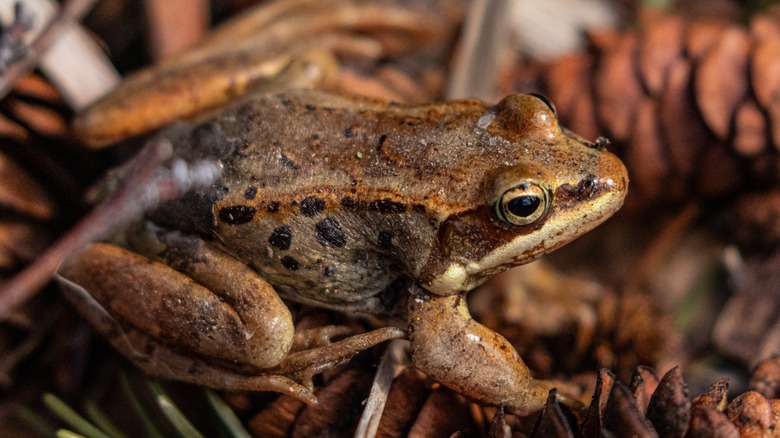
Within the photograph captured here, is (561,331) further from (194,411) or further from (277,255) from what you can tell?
(194,411)

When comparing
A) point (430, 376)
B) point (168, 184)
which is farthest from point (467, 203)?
point (168, 184)

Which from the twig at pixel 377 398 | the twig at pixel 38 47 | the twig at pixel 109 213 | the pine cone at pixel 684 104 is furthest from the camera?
the pine cone at pixel 684 104

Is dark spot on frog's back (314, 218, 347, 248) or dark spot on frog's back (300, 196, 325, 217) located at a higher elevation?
dark spot on frog's back (300, 196, 325, 217)

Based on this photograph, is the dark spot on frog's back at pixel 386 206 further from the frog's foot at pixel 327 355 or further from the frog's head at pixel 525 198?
the frog's foot at pixel 327 355

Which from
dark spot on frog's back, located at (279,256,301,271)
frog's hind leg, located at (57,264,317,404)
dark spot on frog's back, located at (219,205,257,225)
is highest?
dark spot on frog's back, located at (219,205,257,225)

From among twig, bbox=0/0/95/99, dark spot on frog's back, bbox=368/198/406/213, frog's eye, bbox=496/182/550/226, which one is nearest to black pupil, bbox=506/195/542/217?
frog's eye, bbox=496/182/550/226

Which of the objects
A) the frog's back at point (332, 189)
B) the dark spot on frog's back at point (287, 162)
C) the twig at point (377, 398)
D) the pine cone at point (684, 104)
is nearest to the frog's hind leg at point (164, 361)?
the twig at point (377, 398)

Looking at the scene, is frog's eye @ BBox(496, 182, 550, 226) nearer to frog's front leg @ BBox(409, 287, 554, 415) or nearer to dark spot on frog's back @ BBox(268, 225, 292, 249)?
frog's front leg @ BBox(409, 287, 554, 415)
